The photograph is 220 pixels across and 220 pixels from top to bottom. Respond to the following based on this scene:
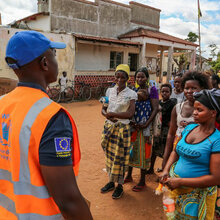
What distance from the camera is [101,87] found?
12.7m

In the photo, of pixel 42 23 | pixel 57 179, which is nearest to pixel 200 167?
pixel 57 179

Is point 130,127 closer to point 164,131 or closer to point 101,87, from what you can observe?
point 164,131

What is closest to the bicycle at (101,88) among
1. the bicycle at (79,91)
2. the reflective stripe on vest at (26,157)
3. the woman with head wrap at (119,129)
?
the bicycle at (79,91)

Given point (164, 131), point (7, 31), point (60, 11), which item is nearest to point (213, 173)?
point (164, 131)

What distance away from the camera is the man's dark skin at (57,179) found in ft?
2.99

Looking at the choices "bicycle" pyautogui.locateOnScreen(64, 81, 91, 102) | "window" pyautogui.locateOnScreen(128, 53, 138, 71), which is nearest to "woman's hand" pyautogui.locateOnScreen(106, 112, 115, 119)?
"bicycle" pyautogui.locateOnScreen(64, 81, 91, 102)

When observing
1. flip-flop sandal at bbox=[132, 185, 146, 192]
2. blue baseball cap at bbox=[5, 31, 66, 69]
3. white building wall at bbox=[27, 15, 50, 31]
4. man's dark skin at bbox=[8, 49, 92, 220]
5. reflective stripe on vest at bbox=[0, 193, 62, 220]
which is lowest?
flip-flop sandal at bbox=[132, 185, 146, 192]

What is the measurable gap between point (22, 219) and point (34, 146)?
35 centimetres

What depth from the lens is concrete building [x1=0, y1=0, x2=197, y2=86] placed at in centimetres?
1168

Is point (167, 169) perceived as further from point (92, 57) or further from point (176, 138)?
point (92, 57)

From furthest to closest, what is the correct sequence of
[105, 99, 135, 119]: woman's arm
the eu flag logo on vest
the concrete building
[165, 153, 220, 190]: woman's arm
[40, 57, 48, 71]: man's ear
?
1. the concrete building
2. [105, 99, 135, 119]: woman's arm
3. [165, 153, 220, 190]: woman's arm
4. [40, 57, 48, 71]: man's ear
5. the eu flag logo on vest

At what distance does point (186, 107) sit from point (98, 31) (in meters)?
12.6

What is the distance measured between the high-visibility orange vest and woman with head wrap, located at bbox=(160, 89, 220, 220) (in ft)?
3.34

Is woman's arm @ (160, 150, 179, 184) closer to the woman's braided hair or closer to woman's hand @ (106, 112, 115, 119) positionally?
the woman's braided hair
